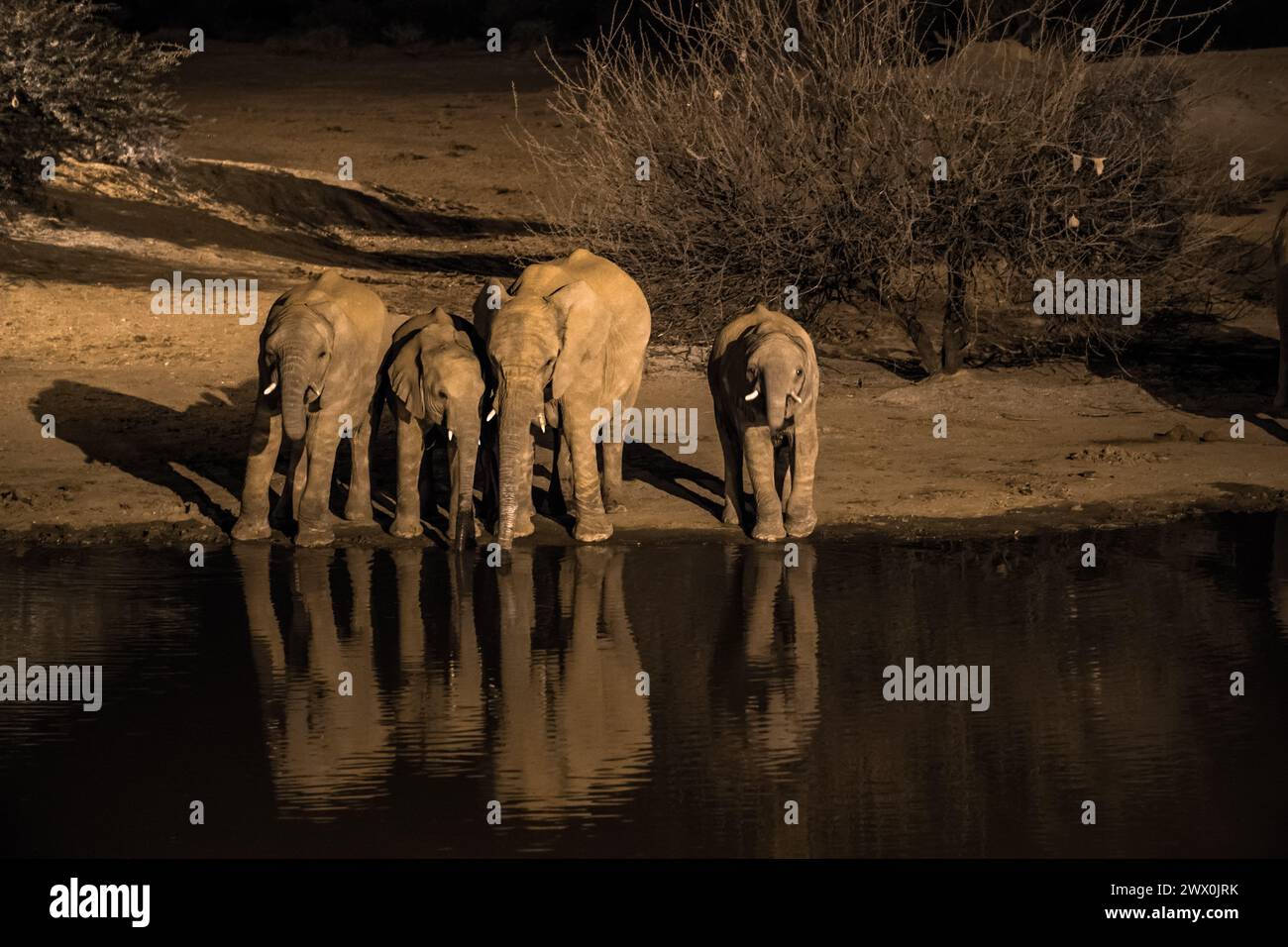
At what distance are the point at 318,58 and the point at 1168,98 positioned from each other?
94.2ft

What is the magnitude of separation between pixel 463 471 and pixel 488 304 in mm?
1092

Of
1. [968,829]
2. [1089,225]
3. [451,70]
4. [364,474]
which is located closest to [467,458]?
[364,474]

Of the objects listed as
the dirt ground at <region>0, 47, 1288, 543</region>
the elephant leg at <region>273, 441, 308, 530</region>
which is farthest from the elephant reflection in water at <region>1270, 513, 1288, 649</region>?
the elephant leg at <region>273, 441, 308, 530</region>

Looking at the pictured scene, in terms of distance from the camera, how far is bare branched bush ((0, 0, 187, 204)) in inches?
864

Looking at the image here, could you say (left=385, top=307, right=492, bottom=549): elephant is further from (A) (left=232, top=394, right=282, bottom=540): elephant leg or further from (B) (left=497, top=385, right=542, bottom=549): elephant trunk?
(A) (left=232, top=394, right=282, bottom=540): elephant leg

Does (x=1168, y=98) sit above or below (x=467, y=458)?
above

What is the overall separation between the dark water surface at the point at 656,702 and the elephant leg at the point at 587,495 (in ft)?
0.74

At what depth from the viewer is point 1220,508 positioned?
13891mm

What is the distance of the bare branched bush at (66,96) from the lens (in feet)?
72.0

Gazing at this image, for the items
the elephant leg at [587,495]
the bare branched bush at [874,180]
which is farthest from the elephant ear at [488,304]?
the bare branched bush at [874,180]

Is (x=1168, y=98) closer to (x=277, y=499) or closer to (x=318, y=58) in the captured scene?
(x=277, y=499)

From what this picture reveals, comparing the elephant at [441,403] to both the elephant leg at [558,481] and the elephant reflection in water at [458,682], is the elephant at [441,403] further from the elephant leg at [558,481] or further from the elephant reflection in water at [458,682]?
the elephant leg at [558,481]

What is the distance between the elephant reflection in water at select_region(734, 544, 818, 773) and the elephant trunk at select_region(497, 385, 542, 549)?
51.5 inches

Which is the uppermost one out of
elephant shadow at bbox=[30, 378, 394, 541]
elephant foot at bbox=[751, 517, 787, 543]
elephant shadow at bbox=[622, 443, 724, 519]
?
elephant foot at bbox=[751, 517, 787, 543]
